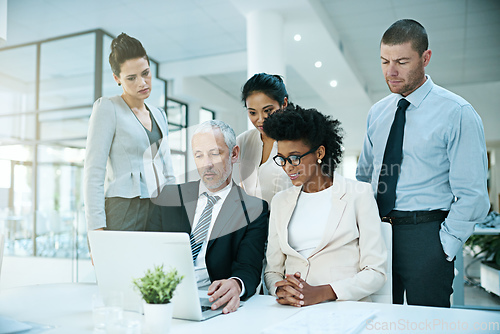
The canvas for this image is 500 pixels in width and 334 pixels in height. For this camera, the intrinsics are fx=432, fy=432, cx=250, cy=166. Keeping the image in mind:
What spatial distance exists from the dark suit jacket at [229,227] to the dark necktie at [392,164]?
513 mm

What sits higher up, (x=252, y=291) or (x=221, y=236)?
(x=221, y=236)

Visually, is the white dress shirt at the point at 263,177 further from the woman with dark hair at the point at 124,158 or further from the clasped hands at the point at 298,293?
the clasped hands at the point at 298,293

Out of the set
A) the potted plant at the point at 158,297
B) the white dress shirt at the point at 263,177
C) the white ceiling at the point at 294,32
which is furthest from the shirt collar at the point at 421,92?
the white ceiling at the point at 294,32

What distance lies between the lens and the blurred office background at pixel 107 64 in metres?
4.55

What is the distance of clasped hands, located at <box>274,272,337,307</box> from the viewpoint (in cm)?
118

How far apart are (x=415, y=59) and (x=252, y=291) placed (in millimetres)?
1141

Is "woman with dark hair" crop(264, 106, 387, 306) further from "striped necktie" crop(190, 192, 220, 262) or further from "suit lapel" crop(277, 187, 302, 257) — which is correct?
"striped necktie" crop(190, 192, 220, 262)

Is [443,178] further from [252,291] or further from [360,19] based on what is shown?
[360,19]

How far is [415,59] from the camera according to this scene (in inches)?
69.1

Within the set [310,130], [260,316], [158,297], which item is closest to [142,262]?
[158,297]

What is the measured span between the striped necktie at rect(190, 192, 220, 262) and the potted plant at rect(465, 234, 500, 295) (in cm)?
354

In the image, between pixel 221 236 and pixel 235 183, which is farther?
pixel 235 183

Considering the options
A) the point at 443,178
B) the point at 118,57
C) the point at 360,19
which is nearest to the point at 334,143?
the point at 443,178

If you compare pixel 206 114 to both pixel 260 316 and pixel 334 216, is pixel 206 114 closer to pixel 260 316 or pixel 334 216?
pixel 334 216
